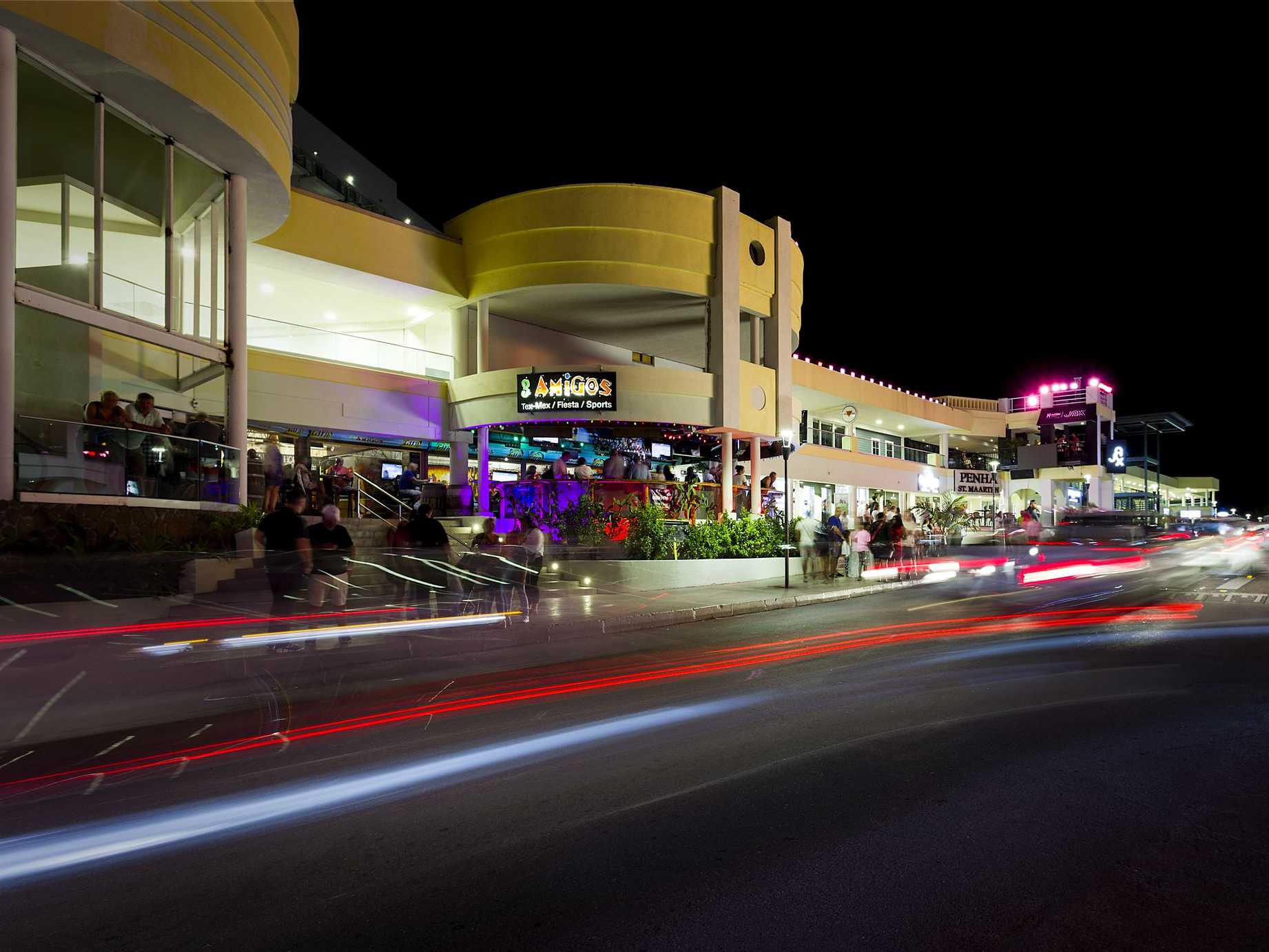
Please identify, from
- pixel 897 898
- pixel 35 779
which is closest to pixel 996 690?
pixel 897 898

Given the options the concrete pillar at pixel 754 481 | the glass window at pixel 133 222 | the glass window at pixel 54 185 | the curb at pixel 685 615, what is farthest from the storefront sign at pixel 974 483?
the glass window at pixel 54 185

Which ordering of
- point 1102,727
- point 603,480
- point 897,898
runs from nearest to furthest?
point 897,898 < point 1102,727 < point 603,480

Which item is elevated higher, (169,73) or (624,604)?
(169,73)

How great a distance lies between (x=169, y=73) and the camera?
13.7 meters

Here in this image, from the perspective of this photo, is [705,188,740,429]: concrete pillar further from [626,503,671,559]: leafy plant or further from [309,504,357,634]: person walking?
[309,504,357,634]: person walking

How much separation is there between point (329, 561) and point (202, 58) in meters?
9.61

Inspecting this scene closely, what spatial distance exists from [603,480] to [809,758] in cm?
1709

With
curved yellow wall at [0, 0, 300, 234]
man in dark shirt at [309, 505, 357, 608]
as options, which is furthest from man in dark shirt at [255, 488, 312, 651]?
curved yellow wall at [0, 0, 300, 234]

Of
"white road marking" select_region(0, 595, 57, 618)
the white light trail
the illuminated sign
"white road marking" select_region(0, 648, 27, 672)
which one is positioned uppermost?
the illuminated sign

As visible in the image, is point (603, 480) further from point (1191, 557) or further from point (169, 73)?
point (1191, 557)

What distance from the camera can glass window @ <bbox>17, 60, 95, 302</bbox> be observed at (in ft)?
48.2

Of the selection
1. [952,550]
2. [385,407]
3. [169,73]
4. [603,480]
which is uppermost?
[169,73]

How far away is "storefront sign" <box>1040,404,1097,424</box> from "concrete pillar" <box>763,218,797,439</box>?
35.2m

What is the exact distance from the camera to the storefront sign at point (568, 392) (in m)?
23.0
